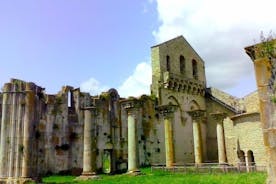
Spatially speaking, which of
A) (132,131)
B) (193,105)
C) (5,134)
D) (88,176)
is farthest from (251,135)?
(5,134)

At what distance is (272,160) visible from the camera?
6.29 meters

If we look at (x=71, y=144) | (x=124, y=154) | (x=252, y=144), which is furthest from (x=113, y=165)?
(x=252, y=144)

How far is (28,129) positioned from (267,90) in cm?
1185

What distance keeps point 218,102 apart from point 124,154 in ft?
44.3

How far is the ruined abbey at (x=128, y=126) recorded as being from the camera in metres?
15.6

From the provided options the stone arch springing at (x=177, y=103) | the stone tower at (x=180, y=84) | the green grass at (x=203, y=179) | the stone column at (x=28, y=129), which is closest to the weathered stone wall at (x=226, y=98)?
the stone tower at (x=180, y=84)

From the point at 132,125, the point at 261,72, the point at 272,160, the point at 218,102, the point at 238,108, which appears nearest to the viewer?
the point at 272,160

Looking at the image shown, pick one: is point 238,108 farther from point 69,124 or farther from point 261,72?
point 261,72

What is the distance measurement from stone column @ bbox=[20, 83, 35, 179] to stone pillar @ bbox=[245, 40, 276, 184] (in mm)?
11544

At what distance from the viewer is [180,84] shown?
33.6 metres

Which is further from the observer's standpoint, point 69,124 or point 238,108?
point 238,108

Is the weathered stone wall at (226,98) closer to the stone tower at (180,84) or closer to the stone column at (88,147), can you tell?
the stone tower at (180,84)

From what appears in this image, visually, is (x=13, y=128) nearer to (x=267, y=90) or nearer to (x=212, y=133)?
(x=267, y=90)

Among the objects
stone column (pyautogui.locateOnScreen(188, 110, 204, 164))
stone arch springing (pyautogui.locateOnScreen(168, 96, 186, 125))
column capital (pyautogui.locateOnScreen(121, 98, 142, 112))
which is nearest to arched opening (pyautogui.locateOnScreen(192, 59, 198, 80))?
stone arch springing (pyautogui.locateOnScreen(168, 96, 186, 125))
